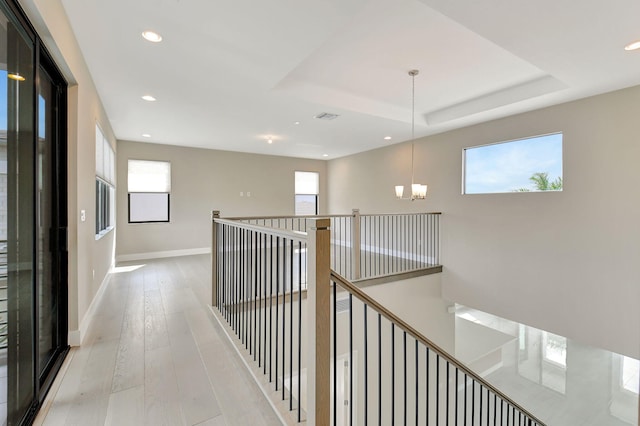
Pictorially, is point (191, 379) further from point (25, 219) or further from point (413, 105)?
point (413, 105)

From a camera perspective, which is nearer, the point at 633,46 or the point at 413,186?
the point at 633,46

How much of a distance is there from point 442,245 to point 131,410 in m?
5.32

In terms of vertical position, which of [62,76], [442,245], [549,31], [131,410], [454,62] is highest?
[454,62]

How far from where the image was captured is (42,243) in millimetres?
1961

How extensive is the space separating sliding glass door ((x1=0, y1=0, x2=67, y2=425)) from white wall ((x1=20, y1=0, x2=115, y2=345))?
0.10 m

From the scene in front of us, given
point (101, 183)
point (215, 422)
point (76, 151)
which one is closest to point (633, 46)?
point (215, 422)

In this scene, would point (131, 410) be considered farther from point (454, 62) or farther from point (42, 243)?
point (454, 62)

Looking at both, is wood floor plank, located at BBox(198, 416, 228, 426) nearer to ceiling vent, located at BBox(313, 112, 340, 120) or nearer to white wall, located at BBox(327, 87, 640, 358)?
ceiling vent, located at BBox(313, 112, 340, 120)

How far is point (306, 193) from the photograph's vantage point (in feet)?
28.0

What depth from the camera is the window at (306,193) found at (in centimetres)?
838

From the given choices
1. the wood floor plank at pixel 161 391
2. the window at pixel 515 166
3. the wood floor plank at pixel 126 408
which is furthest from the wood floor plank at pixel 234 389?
the window at pixel 515 166

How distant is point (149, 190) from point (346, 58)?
5.37 metres

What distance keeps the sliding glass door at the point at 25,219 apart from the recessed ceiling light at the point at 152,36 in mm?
724

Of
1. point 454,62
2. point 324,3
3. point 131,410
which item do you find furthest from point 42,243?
point 454,62
